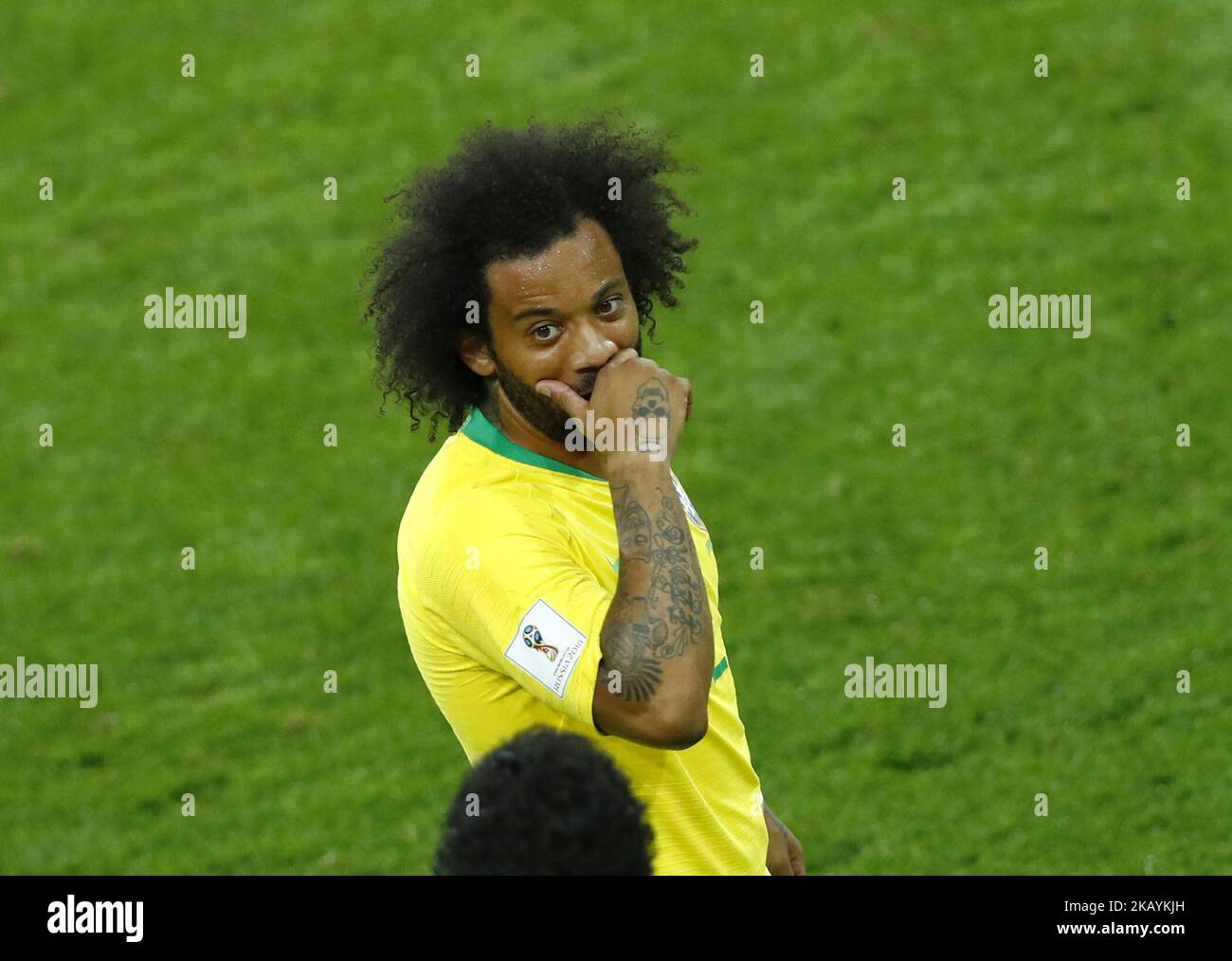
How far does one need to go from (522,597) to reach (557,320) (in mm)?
804

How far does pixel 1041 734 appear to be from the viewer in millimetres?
8969

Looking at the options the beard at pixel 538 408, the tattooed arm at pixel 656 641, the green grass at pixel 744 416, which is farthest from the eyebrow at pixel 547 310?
the green grass at pixel 744 416

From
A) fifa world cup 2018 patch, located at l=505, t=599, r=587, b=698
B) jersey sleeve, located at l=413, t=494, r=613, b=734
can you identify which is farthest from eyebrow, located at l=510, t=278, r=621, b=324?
fifa world cup 2018 patch, located at l=505, t=599, r=587, b=698

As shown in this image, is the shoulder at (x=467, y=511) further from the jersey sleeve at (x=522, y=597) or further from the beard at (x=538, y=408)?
the beard at (x=538, y=408)

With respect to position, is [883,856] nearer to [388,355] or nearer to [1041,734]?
[1041,734]

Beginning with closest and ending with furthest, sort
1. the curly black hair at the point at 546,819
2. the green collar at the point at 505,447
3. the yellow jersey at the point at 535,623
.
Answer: the curly black hair at the point at 546,819 < the yellow jersey at the point at 535,623 < the green collar at the point at 505,447

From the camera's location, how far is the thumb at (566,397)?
4516 millimetres

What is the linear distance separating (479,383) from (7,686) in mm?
6432

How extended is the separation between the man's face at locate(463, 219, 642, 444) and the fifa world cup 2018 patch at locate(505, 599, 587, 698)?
24.6 inches

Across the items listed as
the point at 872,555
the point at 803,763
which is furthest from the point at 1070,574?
the point at 803,763

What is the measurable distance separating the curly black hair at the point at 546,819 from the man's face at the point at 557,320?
47.6 inches

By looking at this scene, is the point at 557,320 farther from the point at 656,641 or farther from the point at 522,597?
the point at 656,641

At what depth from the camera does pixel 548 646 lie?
418cm

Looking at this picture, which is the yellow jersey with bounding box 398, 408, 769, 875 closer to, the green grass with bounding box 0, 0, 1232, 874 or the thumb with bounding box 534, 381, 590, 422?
the thumb with bounding box 534, 381, 590, 422
